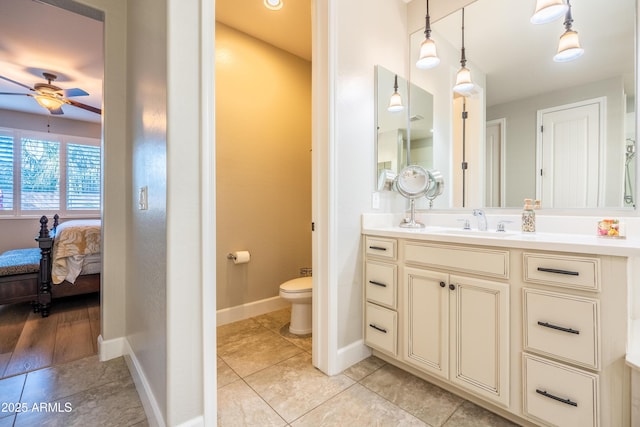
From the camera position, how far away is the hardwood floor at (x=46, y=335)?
1.87 metres

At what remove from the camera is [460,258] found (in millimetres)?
1431

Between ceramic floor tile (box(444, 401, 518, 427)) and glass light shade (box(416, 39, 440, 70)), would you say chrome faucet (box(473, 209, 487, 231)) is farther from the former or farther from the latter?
glass light shade (box(416, 39, 440, 70))

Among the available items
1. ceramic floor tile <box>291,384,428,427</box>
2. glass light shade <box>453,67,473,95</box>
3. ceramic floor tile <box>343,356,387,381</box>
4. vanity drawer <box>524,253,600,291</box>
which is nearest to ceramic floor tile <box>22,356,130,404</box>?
ceramic floor tile <box>291,384,428,427</box>

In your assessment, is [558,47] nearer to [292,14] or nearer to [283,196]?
[292,14]

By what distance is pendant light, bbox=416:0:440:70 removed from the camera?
2.12 metres

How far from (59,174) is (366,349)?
5787 millimetres

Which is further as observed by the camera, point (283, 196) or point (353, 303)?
point (283, 196)

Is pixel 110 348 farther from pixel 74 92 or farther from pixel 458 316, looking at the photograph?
pixel 74 92

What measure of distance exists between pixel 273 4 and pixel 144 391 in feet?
9.13

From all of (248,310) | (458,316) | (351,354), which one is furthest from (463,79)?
(248,310)

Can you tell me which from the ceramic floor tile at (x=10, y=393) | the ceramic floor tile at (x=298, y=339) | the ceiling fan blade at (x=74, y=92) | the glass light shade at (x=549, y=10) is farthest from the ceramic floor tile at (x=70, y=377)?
the ceiling fan blade at (x=74, y=92)

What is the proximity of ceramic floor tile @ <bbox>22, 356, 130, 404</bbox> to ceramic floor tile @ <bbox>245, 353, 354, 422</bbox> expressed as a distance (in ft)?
2.86

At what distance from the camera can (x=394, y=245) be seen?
1726 millimetres

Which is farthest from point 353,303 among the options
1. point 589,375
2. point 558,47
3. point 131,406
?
point 558,47
